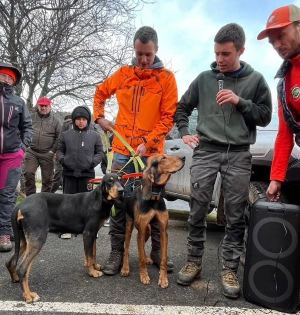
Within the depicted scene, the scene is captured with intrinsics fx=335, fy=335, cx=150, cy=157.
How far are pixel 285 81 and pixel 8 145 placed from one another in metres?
3.30

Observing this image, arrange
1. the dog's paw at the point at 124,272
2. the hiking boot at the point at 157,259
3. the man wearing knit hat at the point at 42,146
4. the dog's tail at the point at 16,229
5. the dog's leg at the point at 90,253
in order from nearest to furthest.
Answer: the dog's tail at the point at 16,229 → the dog's leg at the point at 90,253 → the dog's paw at the point at 124,272 → the hiking boot at the point at 157,259 → the man wearing knit hat at the point at 42,146

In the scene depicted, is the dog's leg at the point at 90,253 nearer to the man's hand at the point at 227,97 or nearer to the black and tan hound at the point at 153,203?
the black and tan hound at the point at 153,203

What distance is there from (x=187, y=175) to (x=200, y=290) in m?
2.63

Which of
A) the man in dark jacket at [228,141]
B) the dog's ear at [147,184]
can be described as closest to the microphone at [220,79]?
the man in dark jacket at [228,141]

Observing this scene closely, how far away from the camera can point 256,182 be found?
3.70m

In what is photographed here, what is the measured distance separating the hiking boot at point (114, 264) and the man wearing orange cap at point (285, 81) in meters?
1.68

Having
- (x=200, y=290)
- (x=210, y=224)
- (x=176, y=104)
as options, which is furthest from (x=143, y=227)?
(x=210, y=224)

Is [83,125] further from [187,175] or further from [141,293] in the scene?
[141,293]

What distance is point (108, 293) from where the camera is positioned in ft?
9.86

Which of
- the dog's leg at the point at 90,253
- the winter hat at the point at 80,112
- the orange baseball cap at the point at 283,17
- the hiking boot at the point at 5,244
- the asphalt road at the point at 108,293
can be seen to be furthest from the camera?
the winter hat at the point at 80,112

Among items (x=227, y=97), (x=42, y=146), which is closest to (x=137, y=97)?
(x=227, y=97)

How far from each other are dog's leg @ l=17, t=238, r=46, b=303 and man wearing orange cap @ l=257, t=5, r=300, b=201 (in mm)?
2141

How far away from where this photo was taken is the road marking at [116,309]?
2637 mm

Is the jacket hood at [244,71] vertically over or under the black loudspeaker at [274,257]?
over
